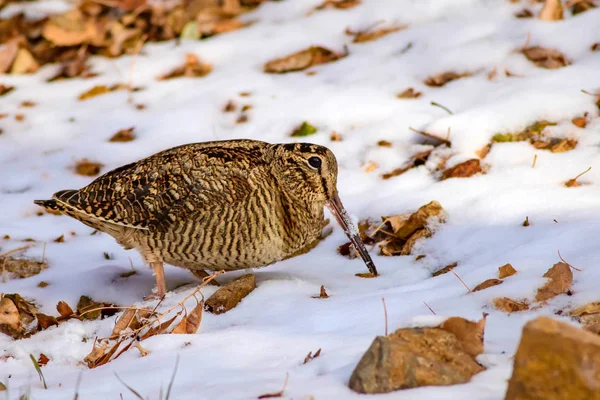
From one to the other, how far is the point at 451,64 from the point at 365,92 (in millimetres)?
692

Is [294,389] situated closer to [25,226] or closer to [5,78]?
[25,226]

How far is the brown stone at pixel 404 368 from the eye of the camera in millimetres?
2449

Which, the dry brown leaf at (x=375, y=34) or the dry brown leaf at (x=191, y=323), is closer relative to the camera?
the dry brown leaf at (x=191, y=323)

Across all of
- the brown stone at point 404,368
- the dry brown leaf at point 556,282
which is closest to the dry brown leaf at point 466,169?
the dry brown leaf at point 556,282

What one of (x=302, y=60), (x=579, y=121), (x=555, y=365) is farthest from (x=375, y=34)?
(x=555, y=365)

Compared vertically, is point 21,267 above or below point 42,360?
below

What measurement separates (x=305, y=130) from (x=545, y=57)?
183 centimetres

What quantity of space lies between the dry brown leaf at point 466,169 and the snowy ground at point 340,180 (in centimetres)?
7

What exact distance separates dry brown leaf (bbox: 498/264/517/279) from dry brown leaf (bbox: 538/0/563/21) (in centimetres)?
321

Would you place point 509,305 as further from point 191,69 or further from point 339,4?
point 339,4

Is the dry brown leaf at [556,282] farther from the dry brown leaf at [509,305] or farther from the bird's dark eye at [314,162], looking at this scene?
the bird's dark eye at [314,162]

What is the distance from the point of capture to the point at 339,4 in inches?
291

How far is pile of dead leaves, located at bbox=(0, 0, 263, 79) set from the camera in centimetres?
743

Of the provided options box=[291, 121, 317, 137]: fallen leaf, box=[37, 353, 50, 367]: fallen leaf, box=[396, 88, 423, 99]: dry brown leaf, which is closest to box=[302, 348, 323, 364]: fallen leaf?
box=[37, 353, 50, 367]: fallen leaf
